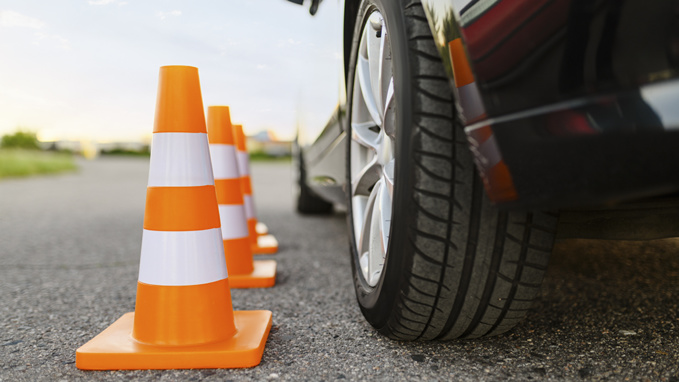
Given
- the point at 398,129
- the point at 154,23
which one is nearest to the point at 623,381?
the point at 398,129

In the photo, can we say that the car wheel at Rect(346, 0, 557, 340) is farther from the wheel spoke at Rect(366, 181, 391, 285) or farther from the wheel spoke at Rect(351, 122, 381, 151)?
the wheel spoke at Rect(351, 122, 381, 151)

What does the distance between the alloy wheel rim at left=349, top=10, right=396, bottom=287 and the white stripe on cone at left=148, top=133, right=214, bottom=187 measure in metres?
0.51

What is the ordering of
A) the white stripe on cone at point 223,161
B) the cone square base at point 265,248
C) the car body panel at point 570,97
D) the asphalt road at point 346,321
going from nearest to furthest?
the car body panel at point 570,97 < the asphalt road at point 346,321 < the white stripe on cone at point 223,161 < the cone square base at point 265,248

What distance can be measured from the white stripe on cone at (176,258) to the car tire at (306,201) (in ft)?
11.0

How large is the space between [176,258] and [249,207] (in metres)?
1.97

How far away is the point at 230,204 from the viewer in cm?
238

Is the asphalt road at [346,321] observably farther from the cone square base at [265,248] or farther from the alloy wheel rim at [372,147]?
the alloy wheel rim at [372,147]

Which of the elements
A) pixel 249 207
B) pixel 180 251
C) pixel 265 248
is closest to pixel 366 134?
pixel 180 251

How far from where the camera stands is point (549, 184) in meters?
0.93

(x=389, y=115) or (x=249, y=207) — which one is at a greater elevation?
(x=389, y=115)

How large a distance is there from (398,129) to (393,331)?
55 centimetres

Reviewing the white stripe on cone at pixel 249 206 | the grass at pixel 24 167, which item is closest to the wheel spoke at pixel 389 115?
the white stripe on cone at pixel 249 206

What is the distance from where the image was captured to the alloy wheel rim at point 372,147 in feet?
4.81

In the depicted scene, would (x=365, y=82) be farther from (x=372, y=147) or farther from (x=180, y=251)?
(x=180, y=251)
